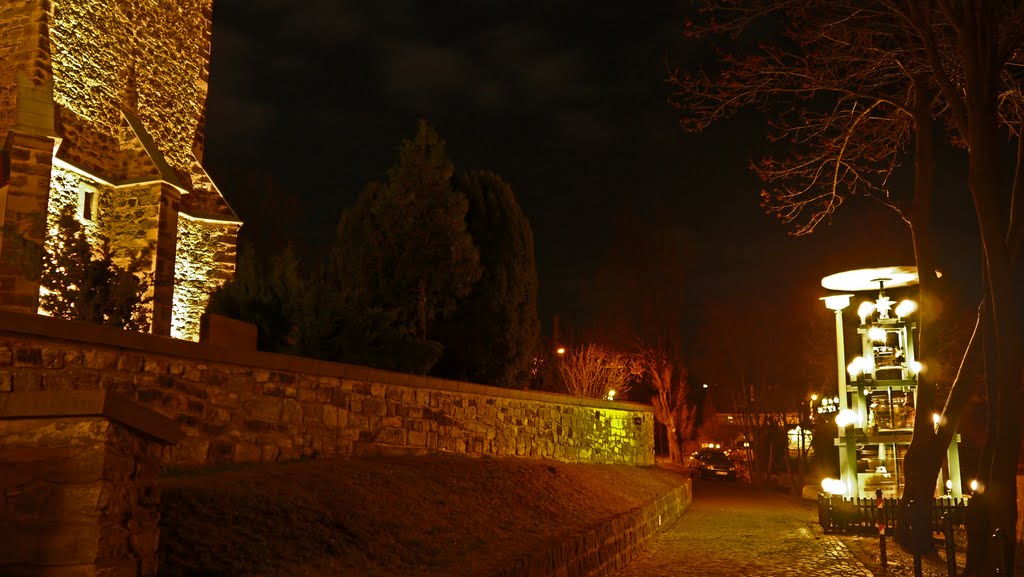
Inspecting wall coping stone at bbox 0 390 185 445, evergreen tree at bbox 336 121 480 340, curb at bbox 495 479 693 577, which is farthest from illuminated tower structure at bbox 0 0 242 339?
wall coping stone at bbox 0 390 185 445

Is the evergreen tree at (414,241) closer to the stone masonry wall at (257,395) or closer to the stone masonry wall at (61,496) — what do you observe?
the stone masonry wall at (257,395)

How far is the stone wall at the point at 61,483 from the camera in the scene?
13.4ft

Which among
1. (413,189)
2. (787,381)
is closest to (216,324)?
(413,189)

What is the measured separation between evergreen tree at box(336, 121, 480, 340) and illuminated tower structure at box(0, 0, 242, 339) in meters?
4.24

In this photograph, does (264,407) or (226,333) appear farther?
(226,333)

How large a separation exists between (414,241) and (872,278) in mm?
9328

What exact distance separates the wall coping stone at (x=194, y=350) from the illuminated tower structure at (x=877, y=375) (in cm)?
678

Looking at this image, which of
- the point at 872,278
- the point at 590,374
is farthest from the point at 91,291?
the point at 590,374

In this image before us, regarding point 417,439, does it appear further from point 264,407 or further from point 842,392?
point 842,392

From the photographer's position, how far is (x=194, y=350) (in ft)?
28.3

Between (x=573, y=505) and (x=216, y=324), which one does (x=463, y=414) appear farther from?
(x=216, y=324)

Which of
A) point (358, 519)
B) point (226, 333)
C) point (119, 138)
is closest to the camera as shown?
point (358, 519)

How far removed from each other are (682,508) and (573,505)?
25.4 feet

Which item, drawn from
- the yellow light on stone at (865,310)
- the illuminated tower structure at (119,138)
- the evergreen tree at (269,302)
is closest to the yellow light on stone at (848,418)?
the yellow light on stone at (865,310)
